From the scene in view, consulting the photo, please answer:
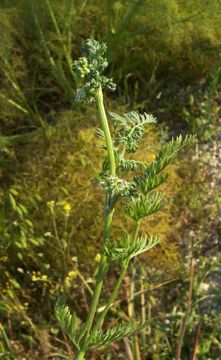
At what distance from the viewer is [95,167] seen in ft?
7.93

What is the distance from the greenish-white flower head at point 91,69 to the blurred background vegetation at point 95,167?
1.24 meters

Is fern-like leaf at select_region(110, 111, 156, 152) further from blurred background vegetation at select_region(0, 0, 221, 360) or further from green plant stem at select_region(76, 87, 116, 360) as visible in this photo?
blurred background vegetation at select_region(0, 0, 221, 360)

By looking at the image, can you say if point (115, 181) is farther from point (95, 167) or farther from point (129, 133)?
point (95, 167)

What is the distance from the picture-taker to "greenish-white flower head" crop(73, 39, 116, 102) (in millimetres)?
822

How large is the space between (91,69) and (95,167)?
5.21 feet

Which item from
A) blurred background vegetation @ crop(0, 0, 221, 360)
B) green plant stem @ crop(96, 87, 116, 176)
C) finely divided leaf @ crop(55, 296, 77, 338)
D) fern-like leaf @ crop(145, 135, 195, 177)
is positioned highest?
green plant stem @ crop(96, 87, 116, 176)

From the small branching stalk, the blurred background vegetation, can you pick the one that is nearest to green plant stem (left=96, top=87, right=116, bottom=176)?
the small branching stalk

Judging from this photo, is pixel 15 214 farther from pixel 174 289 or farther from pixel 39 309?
pixel 174 289

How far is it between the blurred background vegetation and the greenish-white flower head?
1239 millimetres

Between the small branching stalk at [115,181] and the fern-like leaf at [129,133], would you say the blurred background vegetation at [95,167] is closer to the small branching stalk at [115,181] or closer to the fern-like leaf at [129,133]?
the small branching stalk at [115,181]

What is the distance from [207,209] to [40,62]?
3.17ft

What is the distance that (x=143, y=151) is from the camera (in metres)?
2.48

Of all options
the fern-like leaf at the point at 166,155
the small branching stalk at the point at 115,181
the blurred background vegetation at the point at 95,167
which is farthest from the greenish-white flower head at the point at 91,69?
the blurred background vegetation at the point at 95,167

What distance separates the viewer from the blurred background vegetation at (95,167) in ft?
7.09
